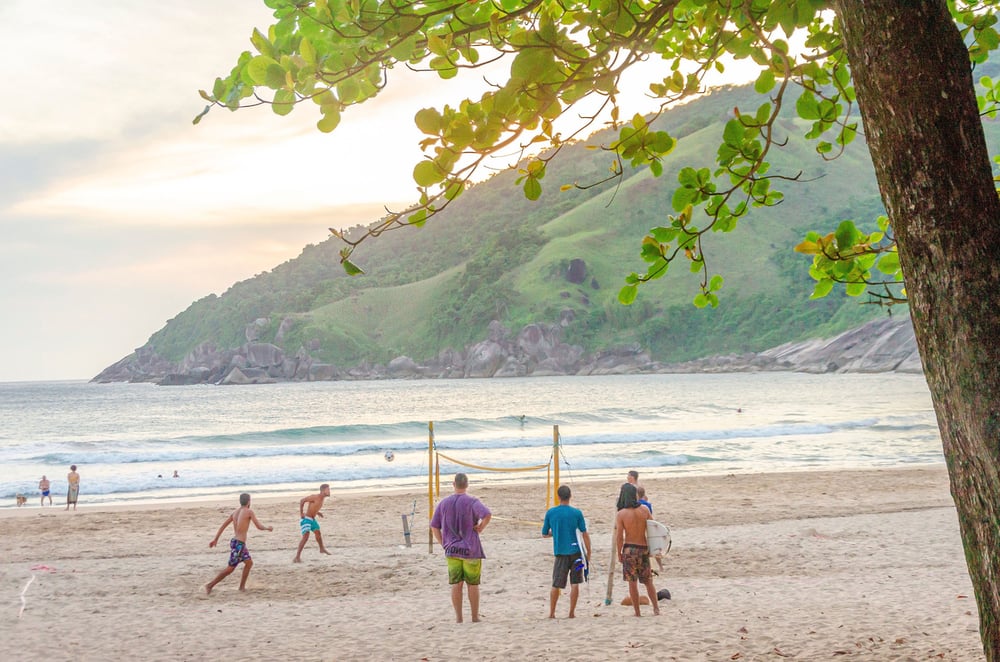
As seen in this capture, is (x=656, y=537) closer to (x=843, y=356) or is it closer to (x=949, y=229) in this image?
(x=949, y=229)

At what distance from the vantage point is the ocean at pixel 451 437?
30359 millimetres

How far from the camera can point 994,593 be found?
2562 millimetres

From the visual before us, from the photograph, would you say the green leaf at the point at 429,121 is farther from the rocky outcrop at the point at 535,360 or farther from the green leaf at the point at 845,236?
the rocky outcrop at the point at 535,360

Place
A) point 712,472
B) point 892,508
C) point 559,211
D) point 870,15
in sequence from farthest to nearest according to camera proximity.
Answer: point 559,211 < point 712,472 < point 892,508 < point 870,15

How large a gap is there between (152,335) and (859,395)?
526 feet

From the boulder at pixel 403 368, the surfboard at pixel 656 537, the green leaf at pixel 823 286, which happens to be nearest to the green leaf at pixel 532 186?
the green leaf at pixel 823 286

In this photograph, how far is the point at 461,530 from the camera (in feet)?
28.8

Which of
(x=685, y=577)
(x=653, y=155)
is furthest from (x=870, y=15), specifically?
(x=685, y=577)

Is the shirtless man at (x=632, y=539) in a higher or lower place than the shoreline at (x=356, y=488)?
higher

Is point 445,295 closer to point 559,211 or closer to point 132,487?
point 559,211

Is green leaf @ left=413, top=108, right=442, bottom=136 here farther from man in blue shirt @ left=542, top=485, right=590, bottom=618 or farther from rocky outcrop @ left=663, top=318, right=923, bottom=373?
rocky outcrop @ left=663, top=318, right=923, bottom=373

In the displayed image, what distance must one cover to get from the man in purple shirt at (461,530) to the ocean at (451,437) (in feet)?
17.6

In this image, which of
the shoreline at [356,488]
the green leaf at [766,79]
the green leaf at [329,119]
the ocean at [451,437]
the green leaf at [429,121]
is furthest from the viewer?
the ocean at [451,437]

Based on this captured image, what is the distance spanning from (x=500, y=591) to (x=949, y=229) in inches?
373
